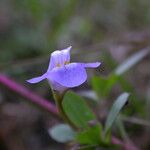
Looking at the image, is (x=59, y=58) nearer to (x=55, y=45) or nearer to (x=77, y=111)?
(x=77, y=111)

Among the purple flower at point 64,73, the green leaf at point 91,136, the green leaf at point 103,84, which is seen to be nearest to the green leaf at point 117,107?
the green leaf at point 91,136

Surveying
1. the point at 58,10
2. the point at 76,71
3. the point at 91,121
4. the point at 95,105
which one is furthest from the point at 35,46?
the point at 76,71

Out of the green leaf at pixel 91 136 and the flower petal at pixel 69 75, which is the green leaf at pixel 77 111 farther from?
the flower petal at pixel 69 75

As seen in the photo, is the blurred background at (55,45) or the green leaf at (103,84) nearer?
the green leaf at (103,84)

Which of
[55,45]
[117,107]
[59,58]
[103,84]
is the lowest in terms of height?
[55,45]

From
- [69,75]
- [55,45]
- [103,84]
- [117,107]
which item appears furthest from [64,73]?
[55,45]

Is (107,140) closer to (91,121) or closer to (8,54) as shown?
(91,121)
